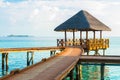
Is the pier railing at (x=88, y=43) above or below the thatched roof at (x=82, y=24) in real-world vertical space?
below

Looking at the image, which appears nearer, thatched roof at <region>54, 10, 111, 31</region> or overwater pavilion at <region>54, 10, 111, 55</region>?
overwater pavilion at <region>54, 10, 111, 55</region>

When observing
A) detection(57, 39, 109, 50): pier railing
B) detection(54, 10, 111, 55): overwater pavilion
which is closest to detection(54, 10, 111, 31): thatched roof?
detection(54, 10, 111, 55): overwater pavilion

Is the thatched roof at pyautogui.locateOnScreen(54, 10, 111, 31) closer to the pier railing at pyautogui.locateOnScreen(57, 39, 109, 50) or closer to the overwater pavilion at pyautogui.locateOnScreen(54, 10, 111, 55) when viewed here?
the overwater pavilion at pyautogui.locateOnScreen(54, 10, 111, 55)

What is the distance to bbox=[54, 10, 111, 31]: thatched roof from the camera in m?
31.6

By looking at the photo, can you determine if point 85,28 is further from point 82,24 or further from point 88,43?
point 88,43

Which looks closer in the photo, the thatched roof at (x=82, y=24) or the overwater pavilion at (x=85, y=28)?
the overwater pavilion at (x=85, y=28)

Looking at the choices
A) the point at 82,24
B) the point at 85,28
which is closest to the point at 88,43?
the point at 85,28

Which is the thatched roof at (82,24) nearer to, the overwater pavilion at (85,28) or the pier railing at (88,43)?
the overwater pavilion at (85,28)

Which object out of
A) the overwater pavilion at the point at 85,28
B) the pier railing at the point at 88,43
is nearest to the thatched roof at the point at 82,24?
the overwater pavilion at the point at 85,28

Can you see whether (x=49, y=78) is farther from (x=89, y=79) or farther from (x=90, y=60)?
(x=89, y=79)

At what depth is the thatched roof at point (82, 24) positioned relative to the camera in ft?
104

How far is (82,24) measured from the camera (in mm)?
31938

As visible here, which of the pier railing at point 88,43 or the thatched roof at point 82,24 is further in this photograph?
the thatched roof at point 82,24

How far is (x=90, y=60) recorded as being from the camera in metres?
19.0
